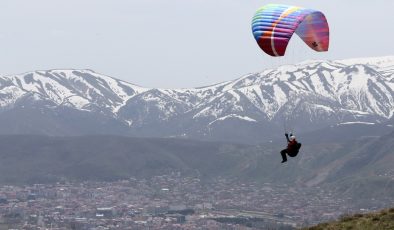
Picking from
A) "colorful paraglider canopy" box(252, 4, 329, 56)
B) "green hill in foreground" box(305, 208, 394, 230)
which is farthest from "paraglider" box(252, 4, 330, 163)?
"green hill in foreground" box(305, 208, 394, 230)

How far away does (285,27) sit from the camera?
56.1 meters

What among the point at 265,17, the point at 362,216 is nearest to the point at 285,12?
the point at 265,17

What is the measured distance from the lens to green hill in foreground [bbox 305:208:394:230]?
2009 inches

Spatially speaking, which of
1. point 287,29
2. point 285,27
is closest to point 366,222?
point 287,29

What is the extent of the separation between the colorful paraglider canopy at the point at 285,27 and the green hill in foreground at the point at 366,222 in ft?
42.8

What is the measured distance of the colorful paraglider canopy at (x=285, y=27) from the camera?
56250 millimetres

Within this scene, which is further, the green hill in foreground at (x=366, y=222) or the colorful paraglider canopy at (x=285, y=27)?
the colorful paraglider canopy at (x=285, y=27)

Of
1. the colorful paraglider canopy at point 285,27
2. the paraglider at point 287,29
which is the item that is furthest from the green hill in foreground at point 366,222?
the colorful paraglider canopy at point 285,27

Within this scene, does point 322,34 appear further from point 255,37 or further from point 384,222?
point 384,222

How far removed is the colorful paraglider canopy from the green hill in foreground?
13.0 metres

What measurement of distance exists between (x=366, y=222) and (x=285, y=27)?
49.4ft

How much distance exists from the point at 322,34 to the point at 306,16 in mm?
3365

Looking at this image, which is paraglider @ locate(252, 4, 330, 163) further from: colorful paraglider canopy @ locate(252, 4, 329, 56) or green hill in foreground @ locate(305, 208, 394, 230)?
green hill in foreground @ locate(305, 208, 394, 230)

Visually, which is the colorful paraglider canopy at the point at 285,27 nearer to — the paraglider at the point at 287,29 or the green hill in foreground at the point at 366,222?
the paraglider at the point at 287,29
